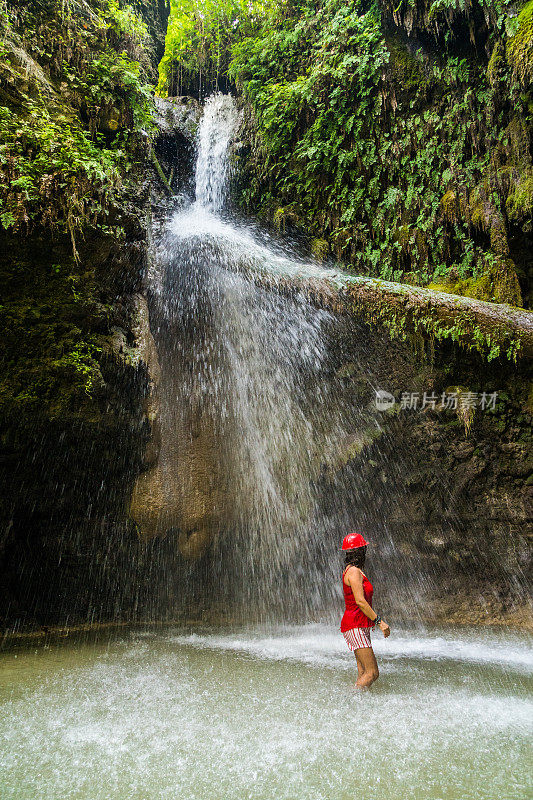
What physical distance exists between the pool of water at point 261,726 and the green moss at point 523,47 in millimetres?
8327

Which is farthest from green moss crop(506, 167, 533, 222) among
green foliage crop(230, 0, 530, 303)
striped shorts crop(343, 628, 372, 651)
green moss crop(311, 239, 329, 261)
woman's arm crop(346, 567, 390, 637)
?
striped shorts crop(343, 628, 372, 651)

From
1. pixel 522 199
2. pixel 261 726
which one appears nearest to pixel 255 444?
pixel 261 726

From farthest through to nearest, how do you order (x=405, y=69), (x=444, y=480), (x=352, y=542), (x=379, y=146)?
(x=379, y=146)
(x=405, y=69)
(x=444, y=480)
(x=352, y=542)

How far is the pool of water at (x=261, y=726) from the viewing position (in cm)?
250

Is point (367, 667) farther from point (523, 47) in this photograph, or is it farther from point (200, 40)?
point (200, 40)

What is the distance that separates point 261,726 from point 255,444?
504 centimetres

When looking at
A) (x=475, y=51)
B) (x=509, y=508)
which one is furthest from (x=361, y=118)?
(x=509, y=508)

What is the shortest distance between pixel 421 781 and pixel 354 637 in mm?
1351

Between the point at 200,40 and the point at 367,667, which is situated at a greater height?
the point at 200,40

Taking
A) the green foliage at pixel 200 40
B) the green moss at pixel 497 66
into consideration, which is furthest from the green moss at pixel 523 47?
the green foliage at pixel 200 40

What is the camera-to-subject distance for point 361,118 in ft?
30.3

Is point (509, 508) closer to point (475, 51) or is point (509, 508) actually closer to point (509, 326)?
point (509, 326)

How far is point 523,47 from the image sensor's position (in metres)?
6.99

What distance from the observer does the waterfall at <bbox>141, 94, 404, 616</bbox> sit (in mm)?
7613
